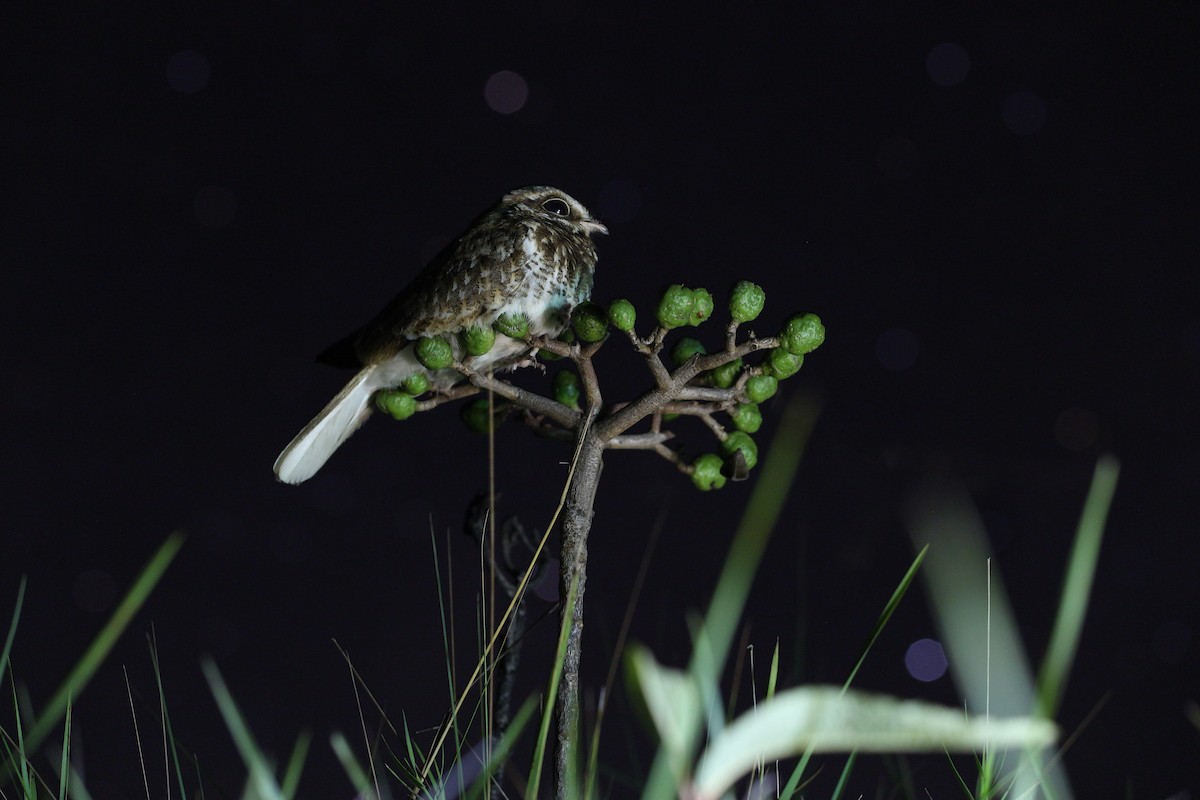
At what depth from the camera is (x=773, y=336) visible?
92cm

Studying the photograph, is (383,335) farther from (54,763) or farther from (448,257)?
(54,763)

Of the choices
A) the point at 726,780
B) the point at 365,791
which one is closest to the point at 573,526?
the point at 365,791

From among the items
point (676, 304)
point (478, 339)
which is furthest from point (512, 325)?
point (676, 304)

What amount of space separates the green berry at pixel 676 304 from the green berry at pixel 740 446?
170mm

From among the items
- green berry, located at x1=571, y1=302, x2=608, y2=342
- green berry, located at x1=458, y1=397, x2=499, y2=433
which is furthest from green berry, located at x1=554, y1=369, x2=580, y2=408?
green berry, located at x1=571, y1=302, x2=608, y2=342

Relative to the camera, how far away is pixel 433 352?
0.94 meters

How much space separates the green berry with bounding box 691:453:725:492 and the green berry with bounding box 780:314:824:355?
0.50 feet

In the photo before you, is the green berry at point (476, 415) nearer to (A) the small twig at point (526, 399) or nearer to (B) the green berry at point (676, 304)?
(A) the small twig at point (526, 399)

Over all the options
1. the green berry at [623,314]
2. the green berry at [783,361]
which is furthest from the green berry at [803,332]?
the green berry at [623,314]

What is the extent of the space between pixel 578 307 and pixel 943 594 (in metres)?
0.41

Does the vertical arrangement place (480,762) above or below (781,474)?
below

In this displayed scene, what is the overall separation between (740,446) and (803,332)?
0.50 ft

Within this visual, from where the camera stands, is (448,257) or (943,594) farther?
(448,257)

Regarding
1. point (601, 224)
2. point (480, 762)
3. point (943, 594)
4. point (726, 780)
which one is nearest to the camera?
point (726, 780)
